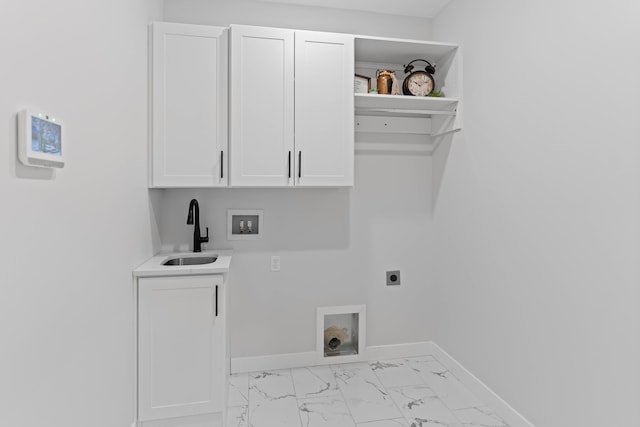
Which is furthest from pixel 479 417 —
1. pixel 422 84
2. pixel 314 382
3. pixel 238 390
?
pixel 422 84

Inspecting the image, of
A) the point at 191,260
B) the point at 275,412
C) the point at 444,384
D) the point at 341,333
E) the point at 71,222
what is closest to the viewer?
the point at 71,222

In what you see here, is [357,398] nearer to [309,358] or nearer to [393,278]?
[309,358]

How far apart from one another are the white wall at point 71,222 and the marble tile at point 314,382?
1.06m

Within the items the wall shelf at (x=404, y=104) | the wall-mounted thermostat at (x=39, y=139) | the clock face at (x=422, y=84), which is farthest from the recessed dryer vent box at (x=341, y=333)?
the wall-mounted thermostat at (x=39, y=139)

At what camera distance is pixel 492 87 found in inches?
87.9

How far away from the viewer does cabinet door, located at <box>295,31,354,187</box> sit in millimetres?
2332

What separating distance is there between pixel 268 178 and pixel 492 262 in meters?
1.51

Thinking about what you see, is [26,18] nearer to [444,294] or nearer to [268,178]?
[268,178]

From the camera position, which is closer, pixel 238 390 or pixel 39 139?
pixel 39 139

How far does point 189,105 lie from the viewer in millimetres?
2205

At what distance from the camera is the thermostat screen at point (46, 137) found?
95cm

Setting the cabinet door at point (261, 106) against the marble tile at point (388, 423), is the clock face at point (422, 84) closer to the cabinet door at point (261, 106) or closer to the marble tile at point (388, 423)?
the cabinet door at point (261, 106)

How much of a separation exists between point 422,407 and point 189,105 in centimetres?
236

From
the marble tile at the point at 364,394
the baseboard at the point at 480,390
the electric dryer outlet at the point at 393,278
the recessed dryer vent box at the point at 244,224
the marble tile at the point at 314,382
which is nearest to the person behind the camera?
the baseboard at the point at 480,390
